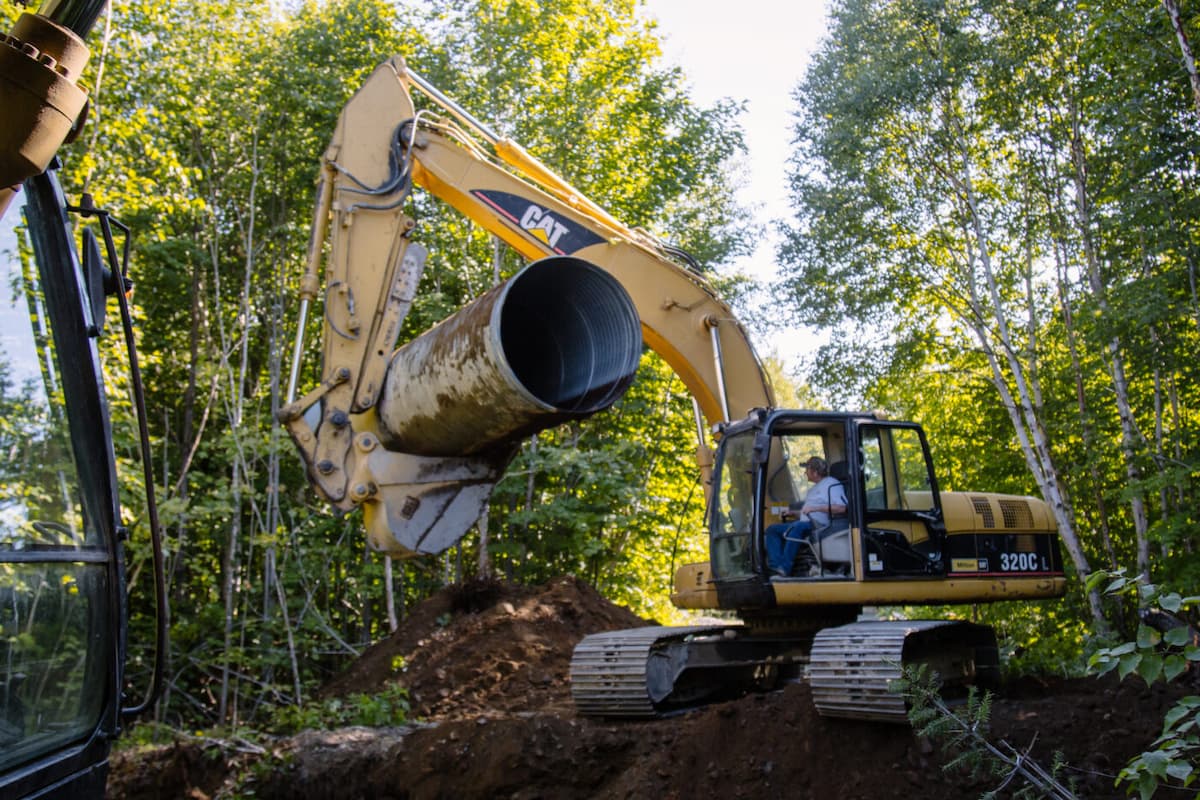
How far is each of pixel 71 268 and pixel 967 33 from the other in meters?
14.9

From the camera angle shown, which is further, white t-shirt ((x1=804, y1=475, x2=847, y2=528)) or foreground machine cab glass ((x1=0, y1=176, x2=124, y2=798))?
white t-shirt ((x1=804, y1=475, x2=847, y2=528))

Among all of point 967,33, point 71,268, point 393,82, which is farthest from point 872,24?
point 71,268

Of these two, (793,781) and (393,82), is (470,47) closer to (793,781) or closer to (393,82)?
(393,82)

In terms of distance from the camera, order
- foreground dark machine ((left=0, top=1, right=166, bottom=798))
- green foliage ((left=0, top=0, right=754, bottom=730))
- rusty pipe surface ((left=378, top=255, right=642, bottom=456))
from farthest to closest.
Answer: green foliage ((left=0, top=0, right=754, bottom=730)) < rusty pipe surface ((left=378, top=255, right=642, bottom=456)) < foreground dark machine ((left=0, top=1, right=166, bottom=798))

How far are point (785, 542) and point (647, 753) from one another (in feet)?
5.23

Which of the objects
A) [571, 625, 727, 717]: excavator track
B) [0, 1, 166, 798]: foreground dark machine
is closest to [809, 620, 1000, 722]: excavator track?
[571, 625, 727, 717]: excavator track

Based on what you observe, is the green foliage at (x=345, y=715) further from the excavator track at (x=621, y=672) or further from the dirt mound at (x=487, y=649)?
the excavator track at (x=621, y=672)

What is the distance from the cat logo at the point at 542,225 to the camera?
758 cm

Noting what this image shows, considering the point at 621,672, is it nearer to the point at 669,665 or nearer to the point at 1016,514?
the point at 669,665

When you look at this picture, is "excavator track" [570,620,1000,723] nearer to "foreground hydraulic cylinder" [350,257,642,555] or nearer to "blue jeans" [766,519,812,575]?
"blue jeans" [766,519,812,575]

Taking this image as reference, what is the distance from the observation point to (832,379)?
1689 cm

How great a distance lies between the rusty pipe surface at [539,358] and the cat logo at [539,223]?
8.23ft

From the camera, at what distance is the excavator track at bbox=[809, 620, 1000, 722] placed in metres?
6.20

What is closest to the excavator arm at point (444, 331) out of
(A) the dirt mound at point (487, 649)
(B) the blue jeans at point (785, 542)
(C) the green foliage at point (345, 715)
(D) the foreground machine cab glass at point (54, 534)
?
(B) the blue jeans at point (785, 542)
